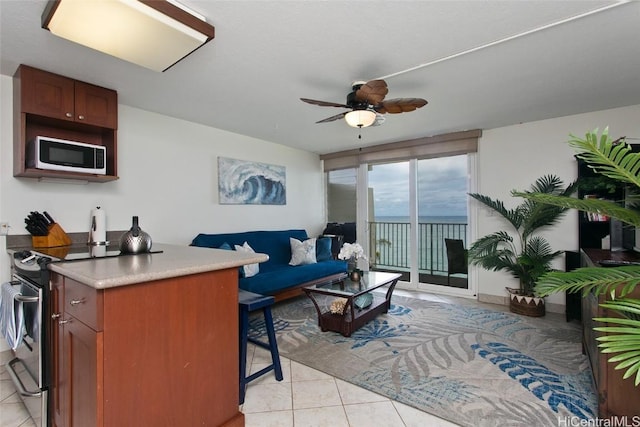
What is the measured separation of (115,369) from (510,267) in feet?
12.6

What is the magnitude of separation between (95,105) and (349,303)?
278 centimetres

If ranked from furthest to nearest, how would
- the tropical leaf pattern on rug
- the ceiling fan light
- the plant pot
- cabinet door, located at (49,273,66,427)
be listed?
the plant pot → the ceiling fan light → the tropical leaf pattern on rug → cabinet door, located at (49,273,66,427)

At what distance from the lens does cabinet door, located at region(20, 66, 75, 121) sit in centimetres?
223

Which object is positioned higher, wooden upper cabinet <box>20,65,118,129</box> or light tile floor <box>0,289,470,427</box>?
wooden upper cabinet <box>20,65,118,129</box>

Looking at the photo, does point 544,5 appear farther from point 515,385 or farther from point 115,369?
point 115,369

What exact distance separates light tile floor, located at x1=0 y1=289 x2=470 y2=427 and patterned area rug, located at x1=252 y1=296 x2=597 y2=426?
93 millimetres

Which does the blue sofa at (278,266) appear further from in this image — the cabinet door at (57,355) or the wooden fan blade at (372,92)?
the wooden fan blade at (372,92)

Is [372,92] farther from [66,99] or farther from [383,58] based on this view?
[66,99]

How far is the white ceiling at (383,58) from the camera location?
5.56 ft

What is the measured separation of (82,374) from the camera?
128cm

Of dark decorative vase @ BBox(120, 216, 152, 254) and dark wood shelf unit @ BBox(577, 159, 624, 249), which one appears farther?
dark wood shelf unit @ BBox(577, 159, 624, 249)

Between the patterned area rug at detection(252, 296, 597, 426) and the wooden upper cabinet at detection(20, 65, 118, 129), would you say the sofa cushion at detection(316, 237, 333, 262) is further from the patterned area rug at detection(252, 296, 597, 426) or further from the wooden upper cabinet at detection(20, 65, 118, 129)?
the wooden upper cabinet at detection(20, 65, 118, 129)
